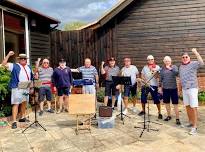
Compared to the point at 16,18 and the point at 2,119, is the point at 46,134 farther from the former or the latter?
the point at 16,18

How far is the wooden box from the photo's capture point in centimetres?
904

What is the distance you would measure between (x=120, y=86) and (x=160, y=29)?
5.38m

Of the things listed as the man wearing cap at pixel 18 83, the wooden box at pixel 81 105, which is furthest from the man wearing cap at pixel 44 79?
the wooden box at pixel 81 105

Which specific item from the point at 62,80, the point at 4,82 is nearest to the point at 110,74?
the point at 62,80

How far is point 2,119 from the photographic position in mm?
10016

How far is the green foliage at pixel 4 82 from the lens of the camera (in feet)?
33.4

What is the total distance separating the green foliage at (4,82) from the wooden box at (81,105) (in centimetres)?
222

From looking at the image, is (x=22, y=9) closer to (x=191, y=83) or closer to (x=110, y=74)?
(x=110, y=74)

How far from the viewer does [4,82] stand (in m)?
10.4

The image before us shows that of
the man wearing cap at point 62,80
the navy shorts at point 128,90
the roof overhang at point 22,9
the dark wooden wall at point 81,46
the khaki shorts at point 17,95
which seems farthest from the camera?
the dark wooden wall at point 81,46

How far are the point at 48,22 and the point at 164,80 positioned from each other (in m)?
7.74

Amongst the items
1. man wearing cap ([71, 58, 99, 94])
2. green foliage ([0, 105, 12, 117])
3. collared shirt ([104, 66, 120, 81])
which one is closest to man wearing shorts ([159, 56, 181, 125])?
collared shirt ([104, 66, 120, 81])

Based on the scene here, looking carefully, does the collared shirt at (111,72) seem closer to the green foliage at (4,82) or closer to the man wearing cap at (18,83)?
the man wearing cap at (18,83)

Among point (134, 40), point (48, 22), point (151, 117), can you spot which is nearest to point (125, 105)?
point (151, 117)
